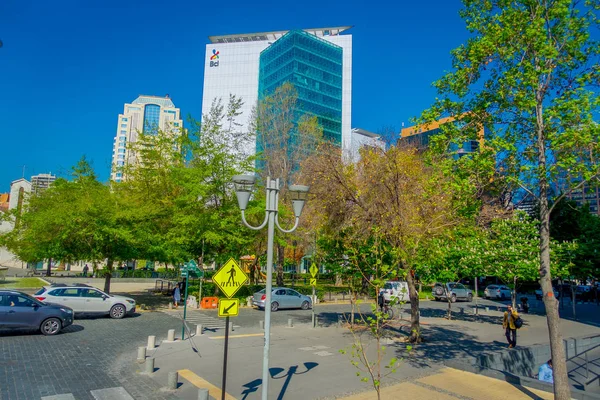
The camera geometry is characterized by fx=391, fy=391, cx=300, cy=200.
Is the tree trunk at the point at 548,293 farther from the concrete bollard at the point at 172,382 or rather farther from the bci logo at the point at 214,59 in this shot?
the bci logo at the point at 214,59

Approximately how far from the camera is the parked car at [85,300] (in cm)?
1831

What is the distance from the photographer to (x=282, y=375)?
10781mm

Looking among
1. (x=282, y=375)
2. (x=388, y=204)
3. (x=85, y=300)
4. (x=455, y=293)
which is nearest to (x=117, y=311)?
(x=85, y=300)

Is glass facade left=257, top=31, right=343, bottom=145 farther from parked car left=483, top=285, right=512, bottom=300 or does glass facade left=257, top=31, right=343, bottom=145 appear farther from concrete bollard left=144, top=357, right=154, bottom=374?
concrete bollard left=144, top=357, right=154, bottom=374

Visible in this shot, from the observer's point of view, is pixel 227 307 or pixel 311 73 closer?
pixel 227 307

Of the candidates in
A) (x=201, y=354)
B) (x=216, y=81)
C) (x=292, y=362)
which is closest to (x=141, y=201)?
(x=201, y=354)

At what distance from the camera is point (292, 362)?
484 inches

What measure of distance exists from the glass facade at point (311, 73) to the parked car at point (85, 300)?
55.1m

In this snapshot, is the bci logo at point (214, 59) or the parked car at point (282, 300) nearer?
the parked car at point (282, 300)

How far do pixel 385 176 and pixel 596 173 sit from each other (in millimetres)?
7832

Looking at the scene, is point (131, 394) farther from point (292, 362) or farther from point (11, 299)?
point (11, 299)

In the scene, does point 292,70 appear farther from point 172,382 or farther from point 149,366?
point 172,382

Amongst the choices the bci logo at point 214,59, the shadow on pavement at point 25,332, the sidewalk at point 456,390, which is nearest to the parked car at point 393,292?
the sidewalk at point 456,390

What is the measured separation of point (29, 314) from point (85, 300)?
4.81 meters
